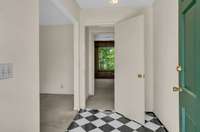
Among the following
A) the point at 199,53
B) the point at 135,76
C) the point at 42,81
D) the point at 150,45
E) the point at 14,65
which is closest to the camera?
the point at 199,53

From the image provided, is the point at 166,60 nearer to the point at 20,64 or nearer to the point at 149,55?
the point at 149,55

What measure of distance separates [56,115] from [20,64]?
2069 millimetres

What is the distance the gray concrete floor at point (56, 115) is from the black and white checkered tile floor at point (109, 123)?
0.53ft

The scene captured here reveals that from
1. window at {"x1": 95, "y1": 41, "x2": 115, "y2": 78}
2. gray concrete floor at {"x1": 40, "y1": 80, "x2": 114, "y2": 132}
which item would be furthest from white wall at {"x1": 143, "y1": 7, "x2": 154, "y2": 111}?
window at {"x1": 95, "y1": 41, "x2": 115, "y2": 78}

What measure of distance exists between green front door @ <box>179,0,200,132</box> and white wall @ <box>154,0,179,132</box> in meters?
0.84

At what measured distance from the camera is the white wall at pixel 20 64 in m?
1.29

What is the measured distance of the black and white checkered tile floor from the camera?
2.64 metres

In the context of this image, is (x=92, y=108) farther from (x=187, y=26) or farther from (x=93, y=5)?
(x=187, y=26)

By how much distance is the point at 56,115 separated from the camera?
325 centimetres

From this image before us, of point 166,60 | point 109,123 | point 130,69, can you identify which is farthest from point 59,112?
point 166,60

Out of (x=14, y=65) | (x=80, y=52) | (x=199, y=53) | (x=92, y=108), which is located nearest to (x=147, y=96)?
Answer: (x=92, y=108)

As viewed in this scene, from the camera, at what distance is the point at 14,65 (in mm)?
1408

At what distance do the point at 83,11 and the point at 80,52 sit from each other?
100cm

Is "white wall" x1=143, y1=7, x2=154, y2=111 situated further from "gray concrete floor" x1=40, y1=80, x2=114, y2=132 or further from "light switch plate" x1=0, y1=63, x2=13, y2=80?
"light switch plate" x1=0, y1=63, x2=13, y2=80
